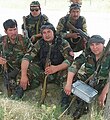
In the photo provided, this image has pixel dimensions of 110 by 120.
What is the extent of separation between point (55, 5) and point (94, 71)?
Result: 19.0 m

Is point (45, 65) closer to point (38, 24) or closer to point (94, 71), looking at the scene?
point (94, 71)

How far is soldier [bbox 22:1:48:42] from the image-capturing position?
8.06 metres

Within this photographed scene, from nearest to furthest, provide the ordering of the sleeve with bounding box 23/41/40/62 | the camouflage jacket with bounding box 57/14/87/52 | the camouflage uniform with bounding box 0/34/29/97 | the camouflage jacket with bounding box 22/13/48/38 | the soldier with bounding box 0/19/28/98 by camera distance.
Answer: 1. the sleeve with bounding box 23/41/40/62
2. the soldier with bounding box 0/19/28/98
3. the camouflage uniform with bounding box 0/34/29/97
4. the camouflage jacket with bounding box 57/14/87/52
5. the camouflage jacket with bounding box 22/13/48/38

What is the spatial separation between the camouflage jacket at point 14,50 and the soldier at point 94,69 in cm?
138

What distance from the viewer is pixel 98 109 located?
563cm

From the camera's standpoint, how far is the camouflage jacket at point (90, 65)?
5785 millimetres

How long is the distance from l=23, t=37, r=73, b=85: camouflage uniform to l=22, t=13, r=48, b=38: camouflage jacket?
5.36ft

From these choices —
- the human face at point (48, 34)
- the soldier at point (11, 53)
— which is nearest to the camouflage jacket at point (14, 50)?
the soldier at point (11, 53)

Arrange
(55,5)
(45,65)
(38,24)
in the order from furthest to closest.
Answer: (55,5)
(38,24)
(45,65)

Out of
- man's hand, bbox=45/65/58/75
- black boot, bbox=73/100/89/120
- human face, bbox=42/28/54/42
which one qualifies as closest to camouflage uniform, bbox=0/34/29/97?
human face, bbox=42/28/54/42

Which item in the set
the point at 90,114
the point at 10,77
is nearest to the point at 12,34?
the point at 10,77

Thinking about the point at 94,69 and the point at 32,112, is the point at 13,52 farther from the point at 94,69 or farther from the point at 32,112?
the point at 32,112

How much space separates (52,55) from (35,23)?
1876 millimetres

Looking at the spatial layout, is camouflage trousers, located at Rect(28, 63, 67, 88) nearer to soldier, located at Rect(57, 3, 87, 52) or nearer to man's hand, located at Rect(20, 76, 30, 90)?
man's hand, located at Rect(20, 76, 30, 90)
